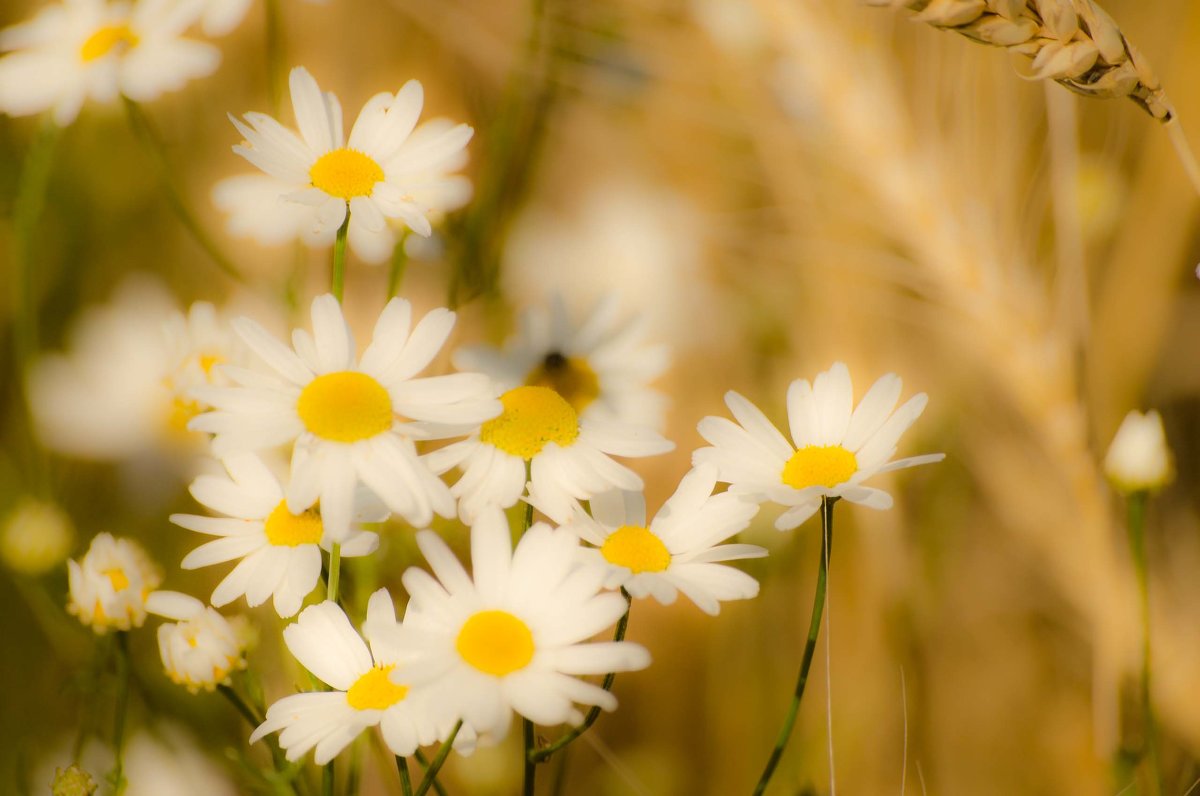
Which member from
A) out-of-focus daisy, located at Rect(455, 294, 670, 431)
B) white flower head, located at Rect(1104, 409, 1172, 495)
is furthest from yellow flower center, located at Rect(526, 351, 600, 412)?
white flower head, located at Rect(1104, 409, 1172, 495)

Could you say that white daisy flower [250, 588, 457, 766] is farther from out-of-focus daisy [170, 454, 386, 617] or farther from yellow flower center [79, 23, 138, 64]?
yellow flower center [79, 23, 138, 64]

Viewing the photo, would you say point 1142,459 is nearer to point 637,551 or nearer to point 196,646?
point 637,551

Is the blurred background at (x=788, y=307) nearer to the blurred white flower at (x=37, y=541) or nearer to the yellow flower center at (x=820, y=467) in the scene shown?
the blurred white flower at (x=37, y=541)

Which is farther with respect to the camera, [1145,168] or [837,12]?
[1145,168]

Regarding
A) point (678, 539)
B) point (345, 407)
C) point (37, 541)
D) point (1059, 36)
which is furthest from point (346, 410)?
point (37, 541)

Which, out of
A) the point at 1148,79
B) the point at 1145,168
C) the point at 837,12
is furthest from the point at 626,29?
the point at 1148,79

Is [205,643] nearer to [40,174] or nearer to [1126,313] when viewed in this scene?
[40,174]
